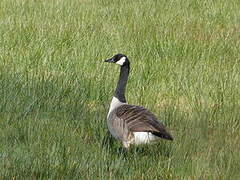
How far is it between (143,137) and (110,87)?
7.89 feet

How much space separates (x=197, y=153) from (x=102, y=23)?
6500mm

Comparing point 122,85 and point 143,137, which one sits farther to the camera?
point 122,85

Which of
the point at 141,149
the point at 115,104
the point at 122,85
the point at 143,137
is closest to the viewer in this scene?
the point at 143,137

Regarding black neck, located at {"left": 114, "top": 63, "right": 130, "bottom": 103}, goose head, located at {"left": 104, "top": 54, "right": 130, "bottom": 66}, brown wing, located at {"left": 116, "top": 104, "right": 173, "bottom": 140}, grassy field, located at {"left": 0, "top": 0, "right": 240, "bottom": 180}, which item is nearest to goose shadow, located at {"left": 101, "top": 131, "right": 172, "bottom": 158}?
grassy field, located at {"left": 0, "top": 0, "right": 240, "bottom": 180}

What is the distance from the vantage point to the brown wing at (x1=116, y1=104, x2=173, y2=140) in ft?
17.3

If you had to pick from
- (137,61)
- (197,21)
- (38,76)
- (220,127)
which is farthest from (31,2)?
(220,127)

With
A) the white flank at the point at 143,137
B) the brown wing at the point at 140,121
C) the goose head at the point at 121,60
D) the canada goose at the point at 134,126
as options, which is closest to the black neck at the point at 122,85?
the goose head at the point at 121,60

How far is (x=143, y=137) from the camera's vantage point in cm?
540

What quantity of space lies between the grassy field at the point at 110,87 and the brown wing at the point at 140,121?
23 centimetres

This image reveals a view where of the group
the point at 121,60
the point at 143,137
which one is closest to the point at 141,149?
the point at 143,137

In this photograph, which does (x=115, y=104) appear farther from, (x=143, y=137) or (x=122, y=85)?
(x=143, y=137)

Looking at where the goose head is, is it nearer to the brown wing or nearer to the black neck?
the black neck

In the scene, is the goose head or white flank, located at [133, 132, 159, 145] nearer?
white flank, located at [133, 132, 159, 145]

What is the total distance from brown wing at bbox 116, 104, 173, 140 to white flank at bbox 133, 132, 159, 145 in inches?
2.0
